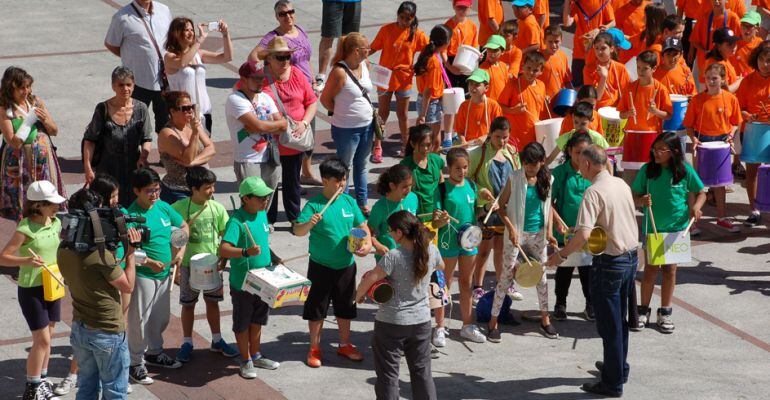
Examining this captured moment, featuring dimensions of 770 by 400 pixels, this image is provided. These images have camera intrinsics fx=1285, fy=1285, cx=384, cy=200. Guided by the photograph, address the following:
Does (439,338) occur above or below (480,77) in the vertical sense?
below

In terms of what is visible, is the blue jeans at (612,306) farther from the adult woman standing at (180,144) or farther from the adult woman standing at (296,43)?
the adult woman standing at (296,43)

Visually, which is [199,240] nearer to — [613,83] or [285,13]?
[285,13]

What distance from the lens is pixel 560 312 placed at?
10906mm

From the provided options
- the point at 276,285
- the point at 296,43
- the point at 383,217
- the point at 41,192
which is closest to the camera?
the point at 41,192

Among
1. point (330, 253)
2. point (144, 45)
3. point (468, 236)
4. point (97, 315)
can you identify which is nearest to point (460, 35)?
point (144, 45)

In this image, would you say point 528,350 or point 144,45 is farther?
point 144,45

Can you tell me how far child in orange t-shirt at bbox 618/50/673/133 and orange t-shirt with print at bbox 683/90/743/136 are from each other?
1.00 ft

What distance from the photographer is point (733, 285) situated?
11.8 metres

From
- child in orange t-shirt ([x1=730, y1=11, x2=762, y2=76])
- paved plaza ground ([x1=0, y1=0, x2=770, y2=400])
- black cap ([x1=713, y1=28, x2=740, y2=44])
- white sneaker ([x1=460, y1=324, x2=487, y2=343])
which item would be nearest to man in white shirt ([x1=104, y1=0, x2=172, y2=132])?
paved plaza ground ([x1=0, y1=0, x2=770, y2=400])

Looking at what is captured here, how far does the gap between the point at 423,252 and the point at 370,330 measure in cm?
228

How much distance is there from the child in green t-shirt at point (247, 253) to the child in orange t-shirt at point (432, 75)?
196 inches

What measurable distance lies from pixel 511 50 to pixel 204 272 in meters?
6.29

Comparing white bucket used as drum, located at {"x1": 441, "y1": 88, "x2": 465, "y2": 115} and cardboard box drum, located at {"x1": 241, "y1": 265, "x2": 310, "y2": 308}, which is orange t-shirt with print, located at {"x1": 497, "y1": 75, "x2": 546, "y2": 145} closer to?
white bucket used as drum, located at {"x1": 441, "y1": 88, "x2": 465, "y2": 115}

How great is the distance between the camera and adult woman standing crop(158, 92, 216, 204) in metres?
10.7
